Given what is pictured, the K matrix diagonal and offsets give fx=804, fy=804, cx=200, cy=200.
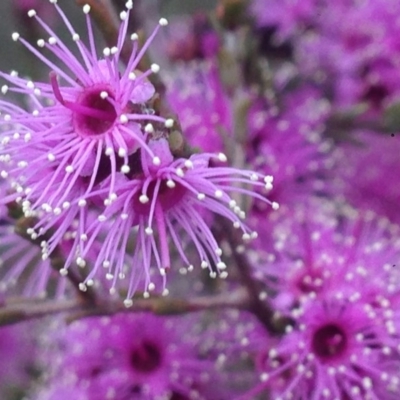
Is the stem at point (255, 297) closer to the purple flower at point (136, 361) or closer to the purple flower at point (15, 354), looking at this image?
the purple flower at point (136, 361)

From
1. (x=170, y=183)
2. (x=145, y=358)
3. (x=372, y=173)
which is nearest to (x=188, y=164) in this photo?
(x=170, y=183)

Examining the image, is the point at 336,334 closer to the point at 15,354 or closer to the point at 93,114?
the point at 93,114

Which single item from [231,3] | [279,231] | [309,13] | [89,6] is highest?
[89,6]

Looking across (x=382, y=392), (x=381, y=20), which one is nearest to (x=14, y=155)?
(x=382, y=392)

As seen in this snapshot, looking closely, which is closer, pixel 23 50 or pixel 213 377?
pixel 213 377

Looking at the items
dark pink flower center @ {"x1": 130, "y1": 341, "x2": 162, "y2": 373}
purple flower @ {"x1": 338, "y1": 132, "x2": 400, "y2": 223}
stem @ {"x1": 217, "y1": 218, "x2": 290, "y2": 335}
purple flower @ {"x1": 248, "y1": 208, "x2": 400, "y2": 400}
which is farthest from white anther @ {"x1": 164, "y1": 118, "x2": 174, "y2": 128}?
purple flower @ {"x1": 338, "y1": 132, "x2": 400, "y2": 223}

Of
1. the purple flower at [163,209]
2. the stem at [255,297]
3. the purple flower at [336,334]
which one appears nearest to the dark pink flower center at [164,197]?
the purple flower at [163,209]

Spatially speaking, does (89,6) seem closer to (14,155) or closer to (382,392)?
(14,155)
